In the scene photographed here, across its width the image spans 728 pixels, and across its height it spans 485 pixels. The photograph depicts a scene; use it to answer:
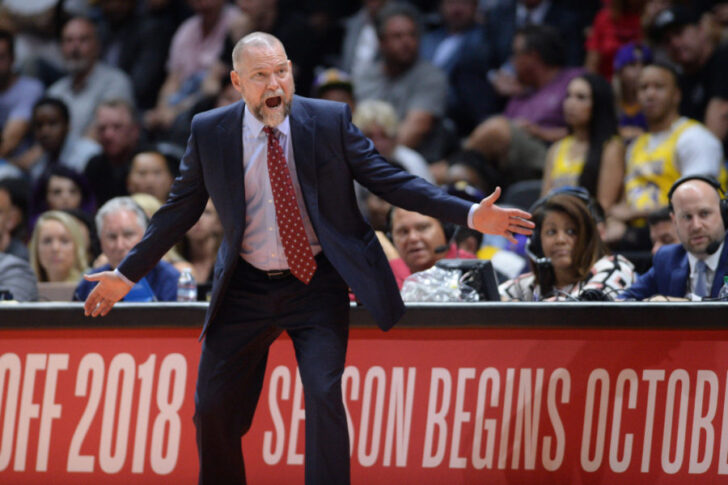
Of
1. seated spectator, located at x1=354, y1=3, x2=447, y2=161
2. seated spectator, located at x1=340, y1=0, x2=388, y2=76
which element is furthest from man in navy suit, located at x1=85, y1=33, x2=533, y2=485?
seated spectator, located at x1=340, y1=0, x2=388, y2=76

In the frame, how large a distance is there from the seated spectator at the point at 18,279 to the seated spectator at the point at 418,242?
74.3 inches

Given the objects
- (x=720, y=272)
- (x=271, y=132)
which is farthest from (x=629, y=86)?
(x=271, y=132)

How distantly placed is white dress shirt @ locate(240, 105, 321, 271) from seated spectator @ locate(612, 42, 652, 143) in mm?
3938

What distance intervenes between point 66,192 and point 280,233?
14.7 ft

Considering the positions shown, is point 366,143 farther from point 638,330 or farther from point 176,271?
point 176,271

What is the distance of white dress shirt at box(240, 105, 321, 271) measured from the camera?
3715 mm

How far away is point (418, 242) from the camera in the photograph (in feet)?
18.3

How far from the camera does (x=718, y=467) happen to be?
408 cm

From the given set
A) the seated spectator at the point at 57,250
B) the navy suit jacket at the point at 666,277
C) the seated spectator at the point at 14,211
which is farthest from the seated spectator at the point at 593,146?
the seated spectator at the point at 14,211

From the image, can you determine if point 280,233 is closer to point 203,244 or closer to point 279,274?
point 279,274

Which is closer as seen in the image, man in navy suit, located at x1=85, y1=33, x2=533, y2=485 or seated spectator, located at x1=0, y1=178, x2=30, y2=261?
man in navy suit, located at x1=85, y1=33, x2=533, y2=485

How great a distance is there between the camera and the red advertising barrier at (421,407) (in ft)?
13.6

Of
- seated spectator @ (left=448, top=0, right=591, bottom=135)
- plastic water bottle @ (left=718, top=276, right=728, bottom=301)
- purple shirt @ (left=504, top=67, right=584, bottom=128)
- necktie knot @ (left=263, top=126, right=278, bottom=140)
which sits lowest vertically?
plastic water bottle @ (left=718, top=276, right=728, bottom=301)

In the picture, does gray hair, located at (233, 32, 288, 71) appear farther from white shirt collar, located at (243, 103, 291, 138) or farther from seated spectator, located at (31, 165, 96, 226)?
seated spectator, located at (31, 165, 96, 226)
